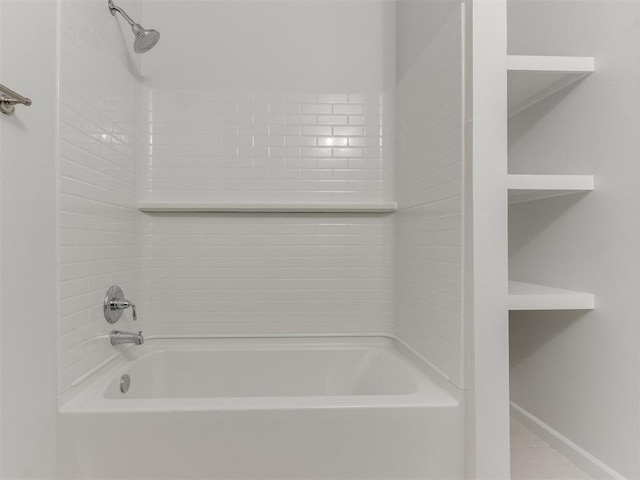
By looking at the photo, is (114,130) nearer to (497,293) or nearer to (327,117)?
(327,117)

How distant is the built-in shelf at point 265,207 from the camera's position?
2.21 meters

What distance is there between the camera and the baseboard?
56.9 inches

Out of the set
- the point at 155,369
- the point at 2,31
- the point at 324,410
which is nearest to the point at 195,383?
the point at 155,369

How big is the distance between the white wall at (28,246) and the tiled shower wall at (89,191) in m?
0.06

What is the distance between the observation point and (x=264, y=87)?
7.68 feet

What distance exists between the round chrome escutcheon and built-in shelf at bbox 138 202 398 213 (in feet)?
2.74

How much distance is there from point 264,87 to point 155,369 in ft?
5.13

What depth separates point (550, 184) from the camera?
1.47 m

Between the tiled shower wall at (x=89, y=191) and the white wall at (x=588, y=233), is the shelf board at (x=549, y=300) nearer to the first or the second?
the white wall at (x=588, y=233)

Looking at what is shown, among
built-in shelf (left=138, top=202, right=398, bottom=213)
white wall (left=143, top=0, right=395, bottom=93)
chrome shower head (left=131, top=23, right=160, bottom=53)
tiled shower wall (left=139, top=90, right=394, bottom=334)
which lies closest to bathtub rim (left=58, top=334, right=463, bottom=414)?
tiled shower wall (left=139, top=90, right=394, bottom=334)

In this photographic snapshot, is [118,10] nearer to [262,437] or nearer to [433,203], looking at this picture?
[433,203]

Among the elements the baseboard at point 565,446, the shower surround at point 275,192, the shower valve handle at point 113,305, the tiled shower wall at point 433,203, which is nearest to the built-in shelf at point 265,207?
the shower surround at point 275,192

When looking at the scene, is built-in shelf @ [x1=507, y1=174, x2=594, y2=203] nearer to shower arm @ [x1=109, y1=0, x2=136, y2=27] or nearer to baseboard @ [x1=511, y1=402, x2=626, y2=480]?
baseboard @ [x1=511, y1=402, x2=626, y2=480]

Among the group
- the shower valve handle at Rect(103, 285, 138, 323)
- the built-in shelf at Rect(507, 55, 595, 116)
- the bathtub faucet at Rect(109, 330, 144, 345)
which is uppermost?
the built-in shelf at Rect(507, 55, 595, 116)
